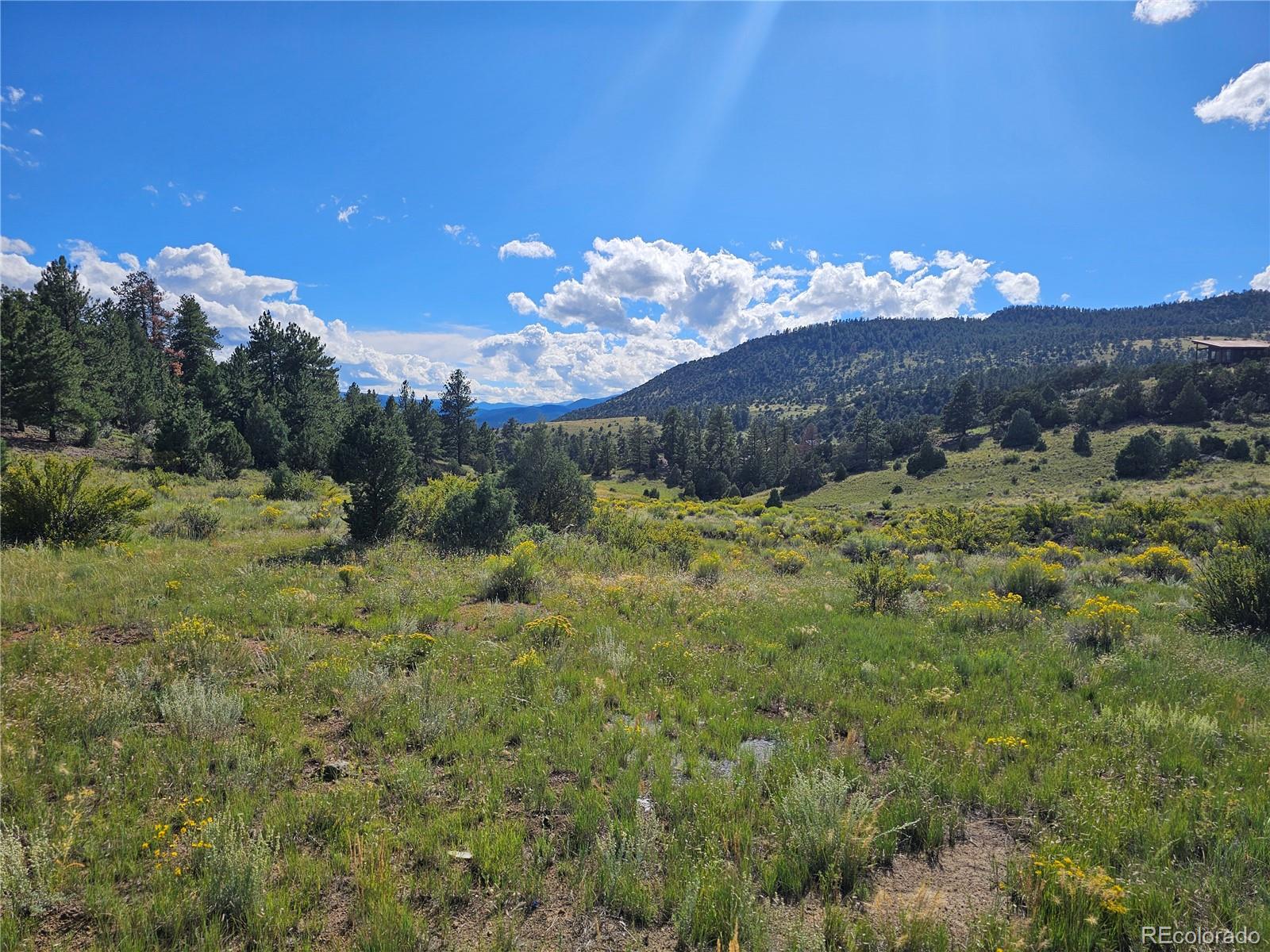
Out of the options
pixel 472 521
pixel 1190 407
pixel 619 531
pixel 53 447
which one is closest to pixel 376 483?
pixel 472 521

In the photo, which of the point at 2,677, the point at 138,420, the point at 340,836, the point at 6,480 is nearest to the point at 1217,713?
the point at 340,836

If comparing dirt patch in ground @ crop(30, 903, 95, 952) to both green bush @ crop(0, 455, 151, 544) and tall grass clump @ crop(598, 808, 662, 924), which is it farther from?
green bush @ crop(0, 455, 151, 544)

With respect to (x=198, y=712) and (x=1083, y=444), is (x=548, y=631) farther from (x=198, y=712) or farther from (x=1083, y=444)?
(x=1083, y=444)

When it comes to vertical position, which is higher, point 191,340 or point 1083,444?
point 191,340

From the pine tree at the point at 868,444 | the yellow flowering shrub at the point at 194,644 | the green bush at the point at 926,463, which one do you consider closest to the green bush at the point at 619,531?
the yellow flowering shrub at the point at 194,644

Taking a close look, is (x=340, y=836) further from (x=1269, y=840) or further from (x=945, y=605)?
(x=945, y=605)

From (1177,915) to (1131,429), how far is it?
235 ft

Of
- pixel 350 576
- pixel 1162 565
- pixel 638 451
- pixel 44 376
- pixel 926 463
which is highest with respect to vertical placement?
pixel 44 376

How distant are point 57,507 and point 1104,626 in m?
18.8

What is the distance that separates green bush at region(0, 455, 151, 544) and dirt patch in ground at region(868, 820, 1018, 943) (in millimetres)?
14782

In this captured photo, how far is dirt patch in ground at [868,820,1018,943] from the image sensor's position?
2945mm

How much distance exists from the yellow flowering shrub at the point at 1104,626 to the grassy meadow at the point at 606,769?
52mm

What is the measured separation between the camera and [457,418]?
69938 mm

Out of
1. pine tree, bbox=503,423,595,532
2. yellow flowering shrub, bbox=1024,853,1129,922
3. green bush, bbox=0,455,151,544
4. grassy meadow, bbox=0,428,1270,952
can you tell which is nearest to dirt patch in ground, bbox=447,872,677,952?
grassy meadow, bbox=0,428,1270,952
